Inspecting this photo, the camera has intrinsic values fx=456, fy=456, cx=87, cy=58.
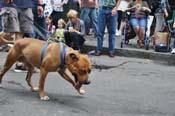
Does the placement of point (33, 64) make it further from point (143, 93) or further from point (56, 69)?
point (143, 93)

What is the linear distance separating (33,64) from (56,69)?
0.45 metres

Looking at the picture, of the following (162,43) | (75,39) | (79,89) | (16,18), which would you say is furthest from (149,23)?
(79,89)

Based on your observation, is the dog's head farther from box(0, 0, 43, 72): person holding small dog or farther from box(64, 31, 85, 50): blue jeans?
box(64, 31, 85, 50): blue jeans

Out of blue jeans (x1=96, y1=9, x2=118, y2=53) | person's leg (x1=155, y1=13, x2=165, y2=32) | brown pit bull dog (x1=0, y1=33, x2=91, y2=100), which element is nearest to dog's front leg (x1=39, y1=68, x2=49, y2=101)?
brown pit bull dog (x1=0, y1=33, x2=91, y2=100)

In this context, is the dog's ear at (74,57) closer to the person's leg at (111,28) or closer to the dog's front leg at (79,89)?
the dog's front leg at (79,89)

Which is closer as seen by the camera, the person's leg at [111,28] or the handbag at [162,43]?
the person's leg at [111,28]

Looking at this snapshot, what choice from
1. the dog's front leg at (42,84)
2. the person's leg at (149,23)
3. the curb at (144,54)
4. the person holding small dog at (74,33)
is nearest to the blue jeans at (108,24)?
the curb at (144,54)

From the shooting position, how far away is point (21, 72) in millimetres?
8312

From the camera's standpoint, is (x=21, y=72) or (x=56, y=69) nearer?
(x=56, y=69)

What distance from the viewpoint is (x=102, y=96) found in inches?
268

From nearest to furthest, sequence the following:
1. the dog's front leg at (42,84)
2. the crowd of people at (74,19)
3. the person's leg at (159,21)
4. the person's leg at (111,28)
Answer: the dog's front leg at (42,84)
the crowd of people at (74,19)
the person's leg at (111,28)
the person's leg at (159,21)

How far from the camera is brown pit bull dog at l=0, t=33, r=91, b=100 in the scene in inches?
237

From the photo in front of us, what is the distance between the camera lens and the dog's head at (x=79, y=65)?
5.98 m

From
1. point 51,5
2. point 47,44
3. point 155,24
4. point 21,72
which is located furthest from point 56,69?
point 155,24
